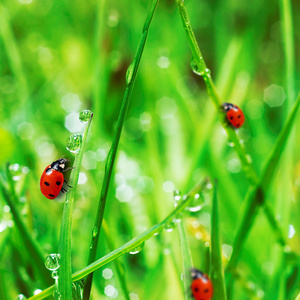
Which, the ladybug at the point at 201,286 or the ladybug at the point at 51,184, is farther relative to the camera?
the ladybug at the point at 51,184

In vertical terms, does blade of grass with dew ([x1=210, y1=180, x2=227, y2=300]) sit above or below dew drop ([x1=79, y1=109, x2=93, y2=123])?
below

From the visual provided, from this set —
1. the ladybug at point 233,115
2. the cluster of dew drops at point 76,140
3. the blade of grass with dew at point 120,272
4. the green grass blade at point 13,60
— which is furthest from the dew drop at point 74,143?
the green grass blade at point 13,60

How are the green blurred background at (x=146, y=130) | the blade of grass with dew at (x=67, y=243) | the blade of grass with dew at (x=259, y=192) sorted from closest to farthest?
1. the blade of grass with dew at (x=67, y=243)
2. the blade of grass with dew at (x=259, y=192)
3. the green blurred background at (x=146, y=130)

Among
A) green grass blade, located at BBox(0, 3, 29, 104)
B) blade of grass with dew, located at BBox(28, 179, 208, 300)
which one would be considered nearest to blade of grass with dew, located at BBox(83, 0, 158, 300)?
blade of grass with dew, located at BBox(28, 179, 208, 300)

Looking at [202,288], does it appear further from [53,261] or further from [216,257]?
[53,261]

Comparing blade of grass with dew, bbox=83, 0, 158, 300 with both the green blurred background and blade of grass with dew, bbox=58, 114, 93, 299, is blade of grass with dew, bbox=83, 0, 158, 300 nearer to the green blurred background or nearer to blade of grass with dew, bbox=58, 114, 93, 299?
blade of grass with dew, bbox=58, 114, 93, 299

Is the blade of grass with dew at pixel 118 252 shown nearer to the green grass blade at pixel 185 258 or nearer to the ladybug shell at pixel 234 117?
the green grass blade at pixel 185 258
